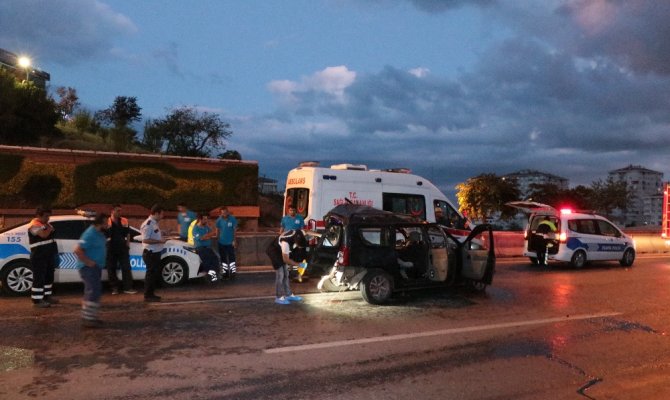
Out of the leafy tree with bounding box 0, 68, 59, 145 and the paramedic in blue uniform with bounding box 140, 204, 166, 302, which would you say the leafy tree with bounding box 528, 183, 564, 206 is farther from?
the paramedic in blue uniform with bounding box 140, 204, 166, 302

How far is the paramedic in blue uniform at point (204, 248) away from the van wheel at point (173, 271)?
15.5 inches

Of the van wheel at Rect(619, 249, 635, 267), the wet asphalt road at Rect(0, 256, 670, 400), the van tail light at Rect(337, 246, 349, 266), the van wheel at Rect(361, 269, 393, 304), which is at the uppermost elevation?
the van tail light at Rect(337, 246, 349, 266)

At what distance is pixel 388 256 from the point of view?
9.39 metres

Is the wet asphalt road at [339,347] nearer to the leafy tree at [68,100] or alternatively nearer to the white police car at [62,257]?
the white police car at [62,257]

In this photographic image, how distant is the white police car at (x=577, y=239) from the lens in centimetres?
1514

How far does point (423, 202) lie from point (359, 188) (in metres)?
1.95

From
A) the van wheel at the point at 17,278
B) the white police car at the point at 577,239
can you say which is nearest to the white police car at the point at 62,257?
the van wheel at the point at 17,278

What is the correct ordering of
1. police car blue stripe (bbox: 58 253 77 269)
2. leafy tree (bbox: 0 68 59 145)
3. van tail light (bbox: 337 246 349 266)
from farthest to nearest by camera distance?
1. leafy tree (bbox: 0 68 59 145)
2. police car blue stripe (bbox: 58 253 77 269)
3. van tail light (bbox: 337 246 349 266)

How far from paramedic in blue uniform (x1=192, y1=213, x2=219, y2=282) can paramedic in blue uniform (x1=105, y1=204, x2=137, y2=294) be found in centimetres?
163

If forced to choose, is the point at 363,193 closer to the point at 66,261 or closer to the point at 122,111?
the point at 66,261

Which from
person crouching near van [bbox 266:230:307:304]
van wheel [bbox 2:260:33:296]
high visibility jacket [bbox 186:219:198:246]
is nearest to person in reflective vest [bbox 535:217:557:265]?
person crouching near van [bbox 266:230:307:304]

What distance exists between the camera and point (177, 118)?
3722 centimetres

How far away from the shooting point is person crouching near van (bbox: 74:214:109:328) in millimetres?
7301

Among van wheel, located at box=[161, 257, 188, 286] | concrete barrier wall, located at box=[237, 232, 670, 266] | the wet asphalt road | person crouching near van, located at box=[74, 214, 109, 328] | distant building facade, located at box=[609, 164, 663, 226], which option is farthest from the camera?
distant building facade, located at box=[609, 164, 663, 226]
